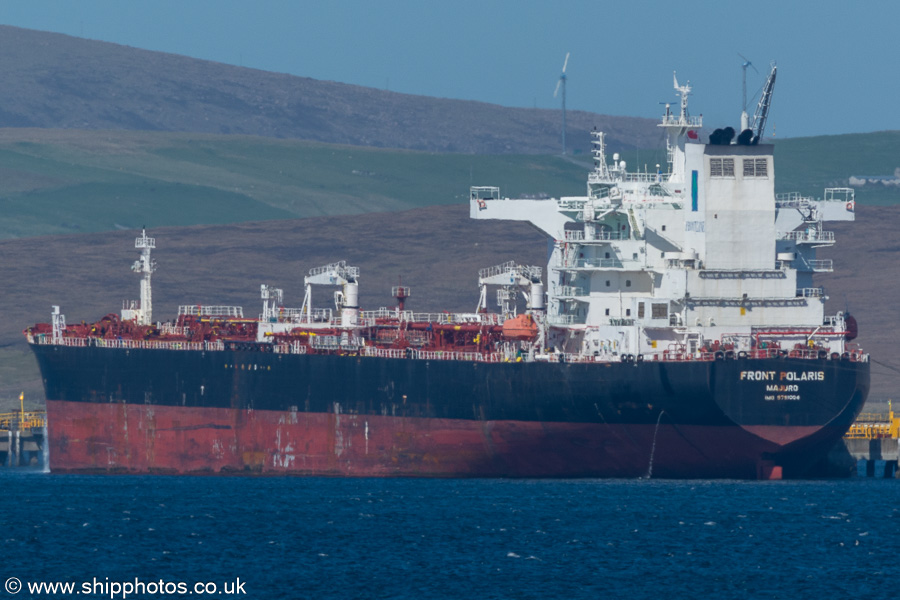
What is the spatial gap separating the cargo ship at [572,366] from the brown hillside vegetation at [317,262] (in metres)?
45.4

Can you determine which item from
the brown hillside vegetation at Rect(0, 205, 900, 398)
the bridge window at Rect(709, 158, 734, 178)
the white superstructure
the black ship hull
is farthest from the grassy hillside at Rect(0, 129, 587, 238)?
the bridge window at Rect(709, 158, 734, 178)

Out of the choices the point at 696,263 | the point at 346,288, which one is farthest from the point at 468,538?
the point at 346,288

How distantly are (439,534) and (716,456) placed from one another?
1153cm

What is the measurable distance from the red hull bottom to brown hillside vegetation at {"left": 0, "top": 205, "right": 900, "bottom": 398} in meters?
43.2

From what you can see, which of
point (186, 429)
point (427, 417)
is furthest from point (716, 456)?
point (186, 429)

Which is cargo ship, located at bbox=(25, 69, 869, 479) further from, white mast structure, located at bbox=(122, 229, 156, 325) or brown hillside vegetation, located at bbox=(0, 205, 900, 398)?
brown hillside vegetation, located at bbox=(0, 205, 900, 398)

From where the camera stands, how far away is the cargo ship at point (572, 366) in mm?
58156

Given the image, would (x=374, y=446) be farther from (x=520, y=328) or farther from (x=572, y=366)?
(x=572, y=366)

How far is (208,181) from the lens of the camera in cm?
18300

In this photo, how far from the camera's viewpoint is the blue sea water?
147 feet

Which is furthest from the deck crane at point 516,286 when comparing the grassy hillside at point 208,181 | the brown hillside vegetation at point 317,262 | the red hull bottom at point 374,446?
the grassy hillside at point 208,181

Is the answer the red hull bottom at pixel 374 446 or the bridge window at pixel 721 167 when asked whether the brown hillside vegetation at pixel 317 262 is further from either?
the bridge window at pixel 721 167

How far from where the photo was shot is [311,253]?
139m

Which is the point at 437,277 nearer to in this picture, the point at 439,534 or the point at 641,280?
the point at 641,280
